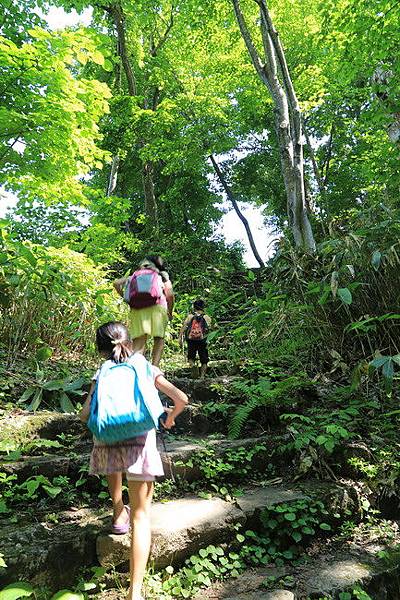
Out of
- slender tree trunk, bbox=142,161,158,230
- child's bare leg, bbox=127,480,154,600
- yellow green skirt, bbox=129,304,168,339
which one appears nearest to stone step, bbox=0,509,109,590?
child's bare leg, bbox=127,480,154,600

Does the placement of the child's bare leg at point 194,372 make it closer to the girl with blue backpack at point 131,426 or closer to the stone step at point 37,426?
the stone step at point 37,426

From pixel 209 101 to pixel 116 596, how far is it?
1731 cm

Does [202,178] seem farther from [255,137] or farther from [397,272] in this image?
[397,272]

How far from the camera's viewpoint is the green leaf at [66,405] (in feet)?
14.9

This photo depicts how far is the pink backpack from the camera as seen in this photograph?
4.66 meters

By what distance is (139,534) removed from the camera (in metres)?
2.30

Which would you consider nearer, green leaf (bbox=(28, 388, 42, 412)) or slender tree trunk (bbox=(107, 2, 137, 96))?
green leaf (bbox=(28, 388, 42, 412))

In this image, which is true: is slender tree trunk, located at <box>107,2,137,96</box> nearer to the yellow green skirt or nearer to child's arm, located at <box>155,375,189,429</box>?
the yellow green skirt

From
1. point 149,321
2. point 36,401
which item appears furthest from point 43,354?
point 149,321

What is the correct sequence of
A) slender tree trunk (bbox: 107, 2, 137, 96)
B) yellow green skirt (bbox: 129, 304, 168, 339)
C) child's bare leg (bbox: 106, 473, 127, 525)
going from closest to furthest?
1. child's bare leg (bbox: 106, 473, 127, 525)
2. yellow green skirt (bbox: 129, 304, 168, 339)
3. slender tree trunk (bbox: 107, 2, 137, 96)

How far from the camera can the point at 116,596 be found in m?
2.44

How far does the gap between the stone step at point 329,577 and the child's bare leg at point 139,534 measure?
0.53m

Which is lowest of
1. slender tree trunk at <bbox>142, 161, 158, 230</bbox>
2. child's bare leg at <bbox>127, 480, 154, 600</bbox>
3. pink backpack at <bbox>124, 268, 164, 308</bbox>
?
child's bare leg at <bbox>127, 480, 154, 600</bbox>

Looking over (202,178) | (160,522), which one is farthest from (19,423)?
(202,178)
